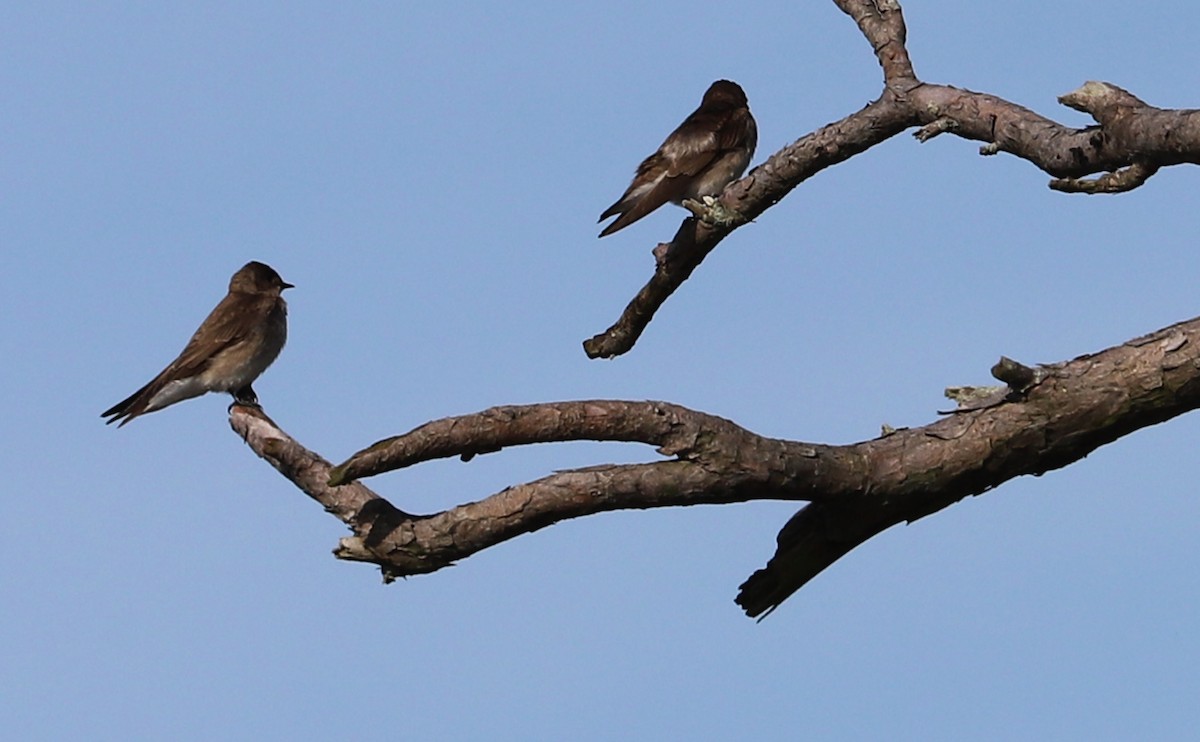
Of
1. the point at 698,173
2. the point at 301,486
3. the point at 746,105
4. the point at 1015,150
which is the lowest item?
the point at 301,486

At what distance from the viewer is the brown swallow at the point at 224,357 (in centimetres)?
1097

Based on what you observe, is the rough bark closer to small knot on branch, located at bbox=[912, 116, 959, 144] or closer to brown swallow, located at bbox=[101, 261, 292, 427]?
small knot on branch, located at bbox=[912, 116, 959, 144]

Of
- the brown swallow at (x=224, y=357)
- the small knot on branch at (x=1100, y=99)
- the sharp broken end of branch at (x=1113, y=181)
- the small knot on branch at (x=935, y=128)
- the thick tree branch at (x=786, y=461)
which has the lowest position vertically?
the thick tree branch at (x=786, y=461)

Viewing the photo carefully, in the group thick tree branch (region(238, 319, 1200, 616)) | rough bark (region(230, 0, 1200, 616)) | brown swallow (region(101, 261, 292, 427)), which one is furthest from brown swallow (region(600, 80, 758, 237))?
thick tree branch (region(238, 319, 1200, 616))

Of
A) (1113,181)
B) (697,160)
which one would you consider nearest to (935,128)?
(1113,181)

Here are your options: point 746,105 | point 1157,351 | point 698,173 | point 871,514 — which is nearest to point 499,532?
point 871,514

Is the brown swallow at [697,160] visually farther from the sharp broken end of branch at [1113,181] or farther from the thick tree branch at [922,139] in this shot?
the sharp broken end of branch at [1113,181]

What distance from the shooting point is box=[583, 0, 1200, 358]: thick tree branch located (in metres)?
5.58

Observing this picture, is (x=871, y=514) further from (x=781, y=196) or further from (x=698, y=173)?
(x=698, y=173)

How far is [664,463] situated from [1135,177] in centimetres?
198

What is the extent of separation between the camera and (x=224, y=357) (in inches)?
438

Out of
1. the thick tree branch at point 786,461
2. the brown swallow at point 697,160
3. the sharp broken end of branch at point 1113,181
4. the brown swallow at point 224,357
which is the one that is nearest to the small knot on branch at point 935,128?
the sharp broken end of branch at point 1113,181

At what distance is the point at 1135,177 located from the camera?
5.75 meters

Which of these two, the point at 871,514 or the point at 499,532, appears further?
the point at 871,514
